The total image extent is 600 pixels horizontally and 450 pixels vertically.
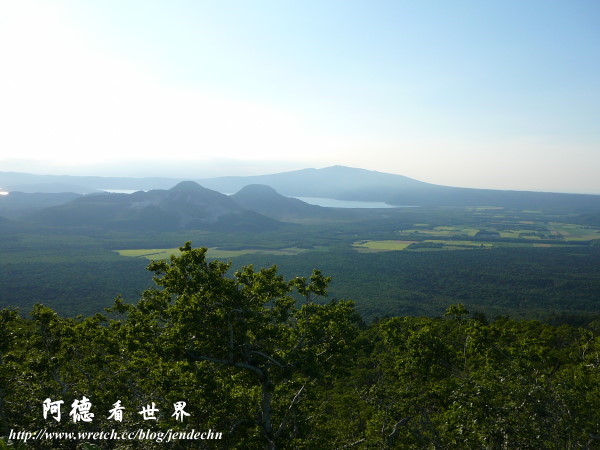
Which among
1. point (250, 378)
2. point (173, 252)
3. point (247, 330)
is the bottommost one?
point (173, 252)

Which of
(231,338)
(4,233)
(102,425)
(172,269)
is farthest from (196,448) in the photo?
(4,233)

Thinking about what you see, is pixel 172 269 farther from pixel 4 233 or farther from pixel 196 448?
pixel 4 233

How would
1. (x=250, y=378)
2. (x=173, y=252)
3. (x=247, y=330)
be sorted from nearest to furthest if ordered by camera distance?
1. (x=247, y=330)
2. (x=250, y=378)
3. (x=173, y=252)

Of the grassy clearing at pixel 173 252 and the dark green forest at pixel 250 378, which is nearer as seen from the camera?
the dark green forest at pixel 250 378

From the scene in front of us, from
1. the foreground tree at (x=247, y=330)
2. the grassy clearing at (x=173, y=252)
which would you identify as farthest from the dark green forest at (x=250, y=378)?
the grassy clearing at (x=173, y=252)

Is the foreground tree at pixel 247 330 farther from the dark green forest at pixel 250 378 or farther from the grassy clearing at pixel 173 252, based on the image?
the grassy clearing at pixel 173 252

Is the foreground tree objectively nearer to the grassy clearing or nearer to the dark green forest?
the dark green forest

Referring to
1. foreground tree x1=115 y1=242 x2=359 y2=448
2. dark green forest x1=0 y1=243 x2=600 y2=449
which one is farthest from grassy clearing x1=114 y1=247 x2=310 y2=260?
foreground tree x1=115 y1=242 x2=359 y2=448

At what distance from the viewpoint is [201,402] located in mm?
15664

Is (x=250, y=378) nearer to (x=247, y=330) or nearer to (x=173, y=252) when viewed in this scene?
(x=247, y=330)

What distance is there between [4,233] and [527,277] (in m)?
261

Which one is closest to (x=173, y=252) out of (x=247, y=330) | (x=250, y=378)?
(x=250, y=378)

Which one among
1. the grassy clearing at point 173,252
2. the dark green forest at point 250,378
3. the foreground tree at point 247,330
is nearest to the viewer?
the dark green forest at point 250,378

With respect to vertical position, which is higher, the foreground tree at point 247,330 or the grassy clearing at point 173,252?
the foreground tree at point 247,330
